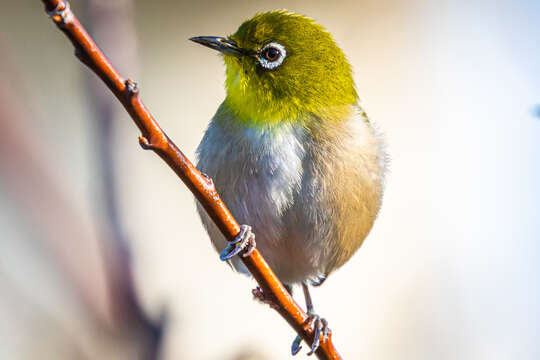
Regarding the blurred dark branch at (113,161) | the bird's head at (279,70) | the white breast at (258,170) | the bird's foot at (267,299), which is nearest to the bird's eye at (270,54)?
the bird's head at (279,70)

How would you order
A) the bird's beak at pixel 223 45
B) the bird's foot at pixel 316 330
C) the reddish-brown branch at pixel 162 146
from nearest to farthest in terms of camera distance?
1. the reddish-brown branch at pixel 162 146
2. the bird's foot at pixel 316 330
3. the bird's beak at pixel 223 45

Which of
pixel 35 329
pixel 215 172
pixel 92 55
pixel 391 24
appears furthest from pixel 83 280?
pixel 391 24

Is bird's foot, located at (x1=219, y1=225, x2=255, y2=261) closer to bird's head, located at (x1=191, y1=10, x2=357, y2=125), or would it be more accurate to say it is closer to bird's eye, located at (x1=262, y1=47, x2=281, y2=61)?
bird's head, located at (x1=191, y1=10, x2=357, y2=125)

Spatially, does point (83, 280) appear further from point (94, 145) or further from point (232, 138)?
point (232, 138)

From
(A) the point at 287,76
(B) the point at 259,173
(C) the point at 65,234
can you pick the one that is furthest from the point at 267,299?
(A) the point at 287,76

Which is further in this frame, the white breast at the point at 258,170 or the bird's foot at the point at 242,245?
the white breast at the point at 258,170

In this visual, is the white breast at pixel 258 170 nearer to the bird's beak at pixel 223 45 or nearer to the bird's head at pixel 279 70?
the bird's head at pixel 279 70

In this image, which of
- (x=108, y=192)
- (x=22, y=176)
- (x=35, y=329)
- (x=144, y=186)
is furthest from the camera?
(x=144, y=186)
